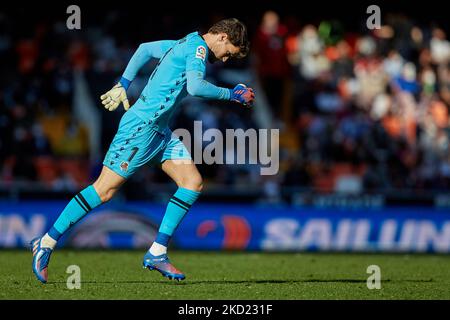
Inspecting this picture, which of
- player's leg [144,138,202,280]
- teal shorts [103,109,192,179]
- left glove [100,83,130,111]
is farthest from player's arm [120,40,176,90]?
player's leg [144,138,202,280]

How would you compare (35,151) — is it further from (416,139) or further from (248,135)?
(416,139)

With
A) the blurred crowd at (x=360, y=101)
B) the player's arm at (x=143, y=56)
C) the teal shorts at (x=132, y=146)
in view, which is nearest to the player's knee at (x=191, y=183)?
the teal shorts at (x=132, y=146)

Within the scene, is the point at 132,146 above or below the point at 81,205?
above

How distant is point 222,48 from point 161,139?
1.13 meters

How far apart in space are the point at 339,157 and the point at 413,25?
767cm

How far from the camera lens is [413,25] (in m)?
26.4

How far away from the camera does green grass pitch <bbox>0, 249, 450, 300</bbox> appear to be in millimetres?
7965

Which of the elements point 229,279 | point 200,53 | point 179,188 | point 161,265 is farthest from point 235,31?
point 229,279

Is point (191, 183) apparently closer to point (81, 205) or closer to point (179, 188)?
point (179, 188)

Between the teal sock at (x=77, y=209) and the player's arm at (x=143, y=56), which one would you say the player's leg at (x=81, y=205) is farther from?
the player's arm at (x=143, y=56)

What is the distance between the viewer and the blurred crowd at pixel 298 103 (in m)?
18.8

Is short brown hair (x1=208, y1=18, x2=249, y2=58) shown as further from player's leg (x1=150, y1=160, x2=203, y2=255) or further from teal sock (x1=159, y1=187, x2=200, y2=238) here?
teal sock (x1=159, y1=187, x2=200, y2=238)

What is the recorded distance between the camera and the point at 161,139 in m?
8.86
